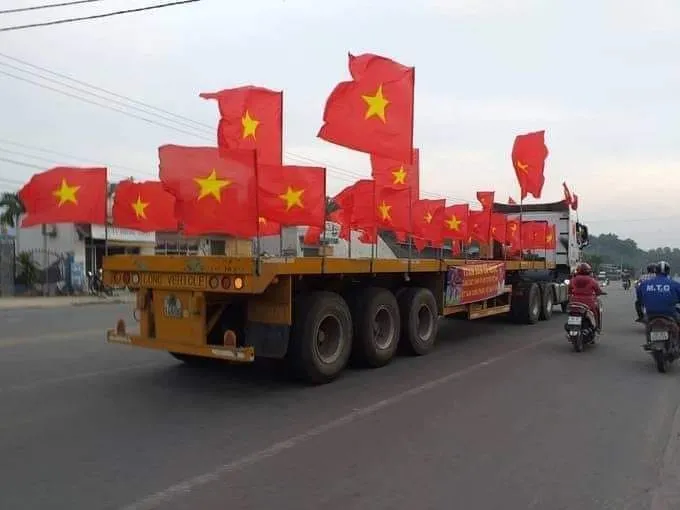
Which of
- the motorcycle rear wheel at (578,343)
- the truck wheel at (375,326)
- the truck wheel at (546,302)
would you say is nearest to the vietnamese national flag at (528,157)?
the truck wheel at (546,302)

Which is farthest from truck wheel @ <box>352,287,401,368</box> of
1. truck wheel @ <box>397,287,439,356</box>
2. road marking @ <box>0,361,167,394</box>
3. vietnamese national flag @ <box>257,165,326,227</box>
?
road marking @ <box>0,361,167,394</box>

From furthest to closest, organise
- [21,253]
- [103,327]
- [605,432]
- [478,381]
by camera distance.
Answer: [21,253]
[103,327]
[478,381]
[605,432]

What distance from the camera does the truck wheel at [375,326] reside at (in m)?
8.92

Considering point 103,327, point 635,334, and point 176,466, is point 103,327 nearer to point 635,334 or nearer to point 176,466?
point 176,466

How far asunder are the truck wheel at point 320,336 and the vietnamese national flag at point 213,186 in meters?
1.24

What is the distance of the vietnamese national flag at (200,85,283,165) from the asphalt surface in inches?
140

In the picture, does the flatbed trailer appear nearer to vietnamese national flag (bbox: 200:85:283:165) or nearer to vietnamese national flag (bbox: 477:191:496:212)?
vietnamese national flag (bbox: 200:85:283:165)

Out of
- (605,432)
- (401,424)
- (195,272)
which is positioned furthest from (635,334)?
(195,272)

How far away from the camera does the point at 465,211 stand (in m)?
14.4

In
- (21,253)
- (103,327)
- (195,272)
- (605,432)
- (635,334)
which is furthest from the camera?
(21,253)

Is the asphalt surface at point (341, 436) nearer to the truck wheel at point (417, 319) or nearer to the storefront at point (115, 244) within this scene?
the truck wheel at point (417, 319)

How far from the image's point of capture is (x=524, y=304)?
1514 cm

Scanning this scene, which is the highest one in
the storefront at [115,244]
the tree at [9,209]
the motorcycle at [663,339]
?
the tree at [9,209]

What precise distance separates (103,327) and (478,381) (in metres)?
9.76
